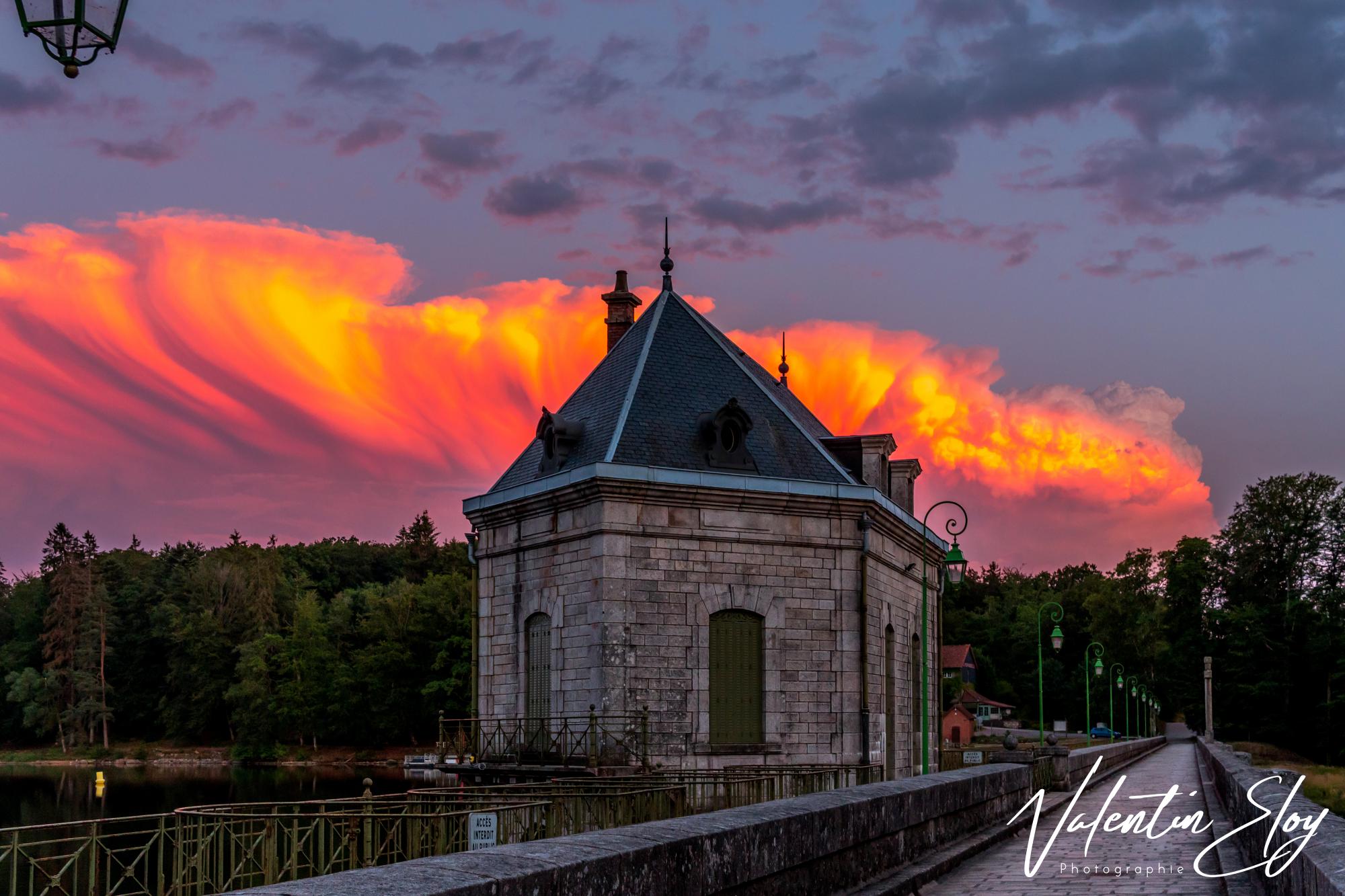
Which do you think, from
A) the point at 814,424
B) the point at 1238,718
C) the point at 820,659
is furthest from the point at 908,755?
the point at 1238,718

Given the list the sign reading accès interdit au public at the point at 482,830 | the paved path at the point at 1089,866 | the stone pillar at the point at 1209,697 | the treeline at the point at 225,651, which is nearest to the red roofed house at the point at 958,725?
the stone pillar at the point at 1209,697

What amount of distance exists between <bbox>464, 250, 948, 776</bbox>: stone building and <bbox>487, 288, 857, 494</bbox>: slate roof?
51mm

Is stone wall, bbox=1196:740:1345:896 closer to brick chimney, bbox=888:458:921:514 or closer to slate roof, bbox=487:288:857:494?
slate roof, bbox=487:288:857:494

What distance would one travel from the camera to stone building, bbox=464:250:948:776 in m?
25.4

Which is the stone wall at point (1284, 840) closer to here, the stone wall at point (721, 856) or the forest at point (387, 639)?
the stone wall at point (721, 856)

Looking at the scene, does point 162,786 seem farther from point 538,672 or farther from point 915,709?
point 538,672

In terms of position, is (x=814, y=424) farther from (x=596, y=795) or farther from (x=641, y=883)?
(x=641, y=883)

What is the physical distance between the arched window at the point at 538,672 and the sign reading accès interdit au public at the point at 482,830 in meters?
14.6

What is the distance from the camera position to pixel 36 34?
6.91 metres

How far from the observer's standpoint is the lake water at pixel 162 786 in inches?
2482

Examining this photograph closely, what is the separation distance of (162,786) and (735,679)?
6419cm

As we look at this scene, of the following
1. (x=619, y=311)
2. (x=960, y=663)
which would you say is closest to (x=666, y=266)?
(x=619, y=311)

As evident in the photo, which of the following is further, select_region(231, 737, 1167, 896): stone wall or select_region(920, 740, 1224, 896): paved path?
select_region(920, 740, 1224, 896): paved path
